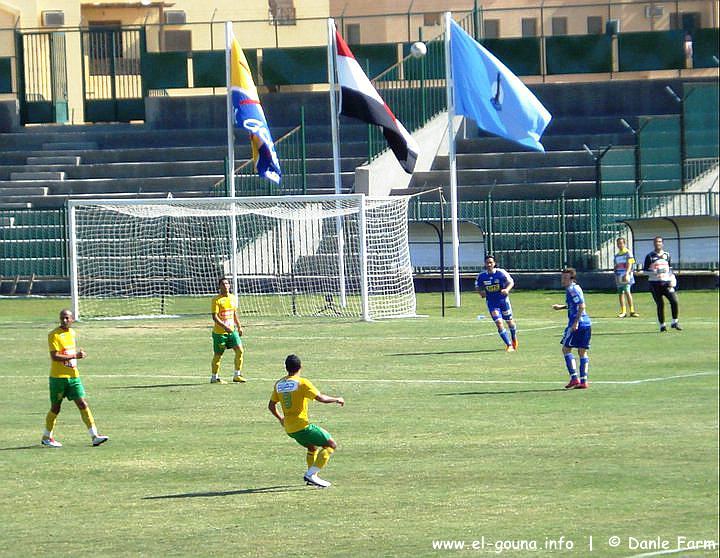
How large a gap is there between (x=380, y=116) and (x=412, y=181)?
12.2 metres

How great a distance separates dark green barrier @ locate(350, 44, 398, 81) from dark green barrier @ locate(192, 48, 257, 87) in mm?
3695

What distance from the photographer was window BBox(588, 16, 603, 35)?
55594 millimetres

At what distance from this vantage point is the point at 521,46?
167 feet

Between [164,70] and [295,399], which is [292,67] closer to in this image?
[164,70]

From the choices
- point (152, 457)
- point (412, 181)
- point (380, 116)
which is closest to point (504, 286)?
point (380, 116)

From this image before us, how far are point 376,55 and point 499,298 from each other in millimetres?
28785

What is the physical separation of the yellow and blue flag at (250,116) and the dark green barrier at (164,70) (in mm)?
18028

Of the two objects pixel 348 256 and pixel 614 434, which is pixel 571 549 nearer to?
pixel 614 434

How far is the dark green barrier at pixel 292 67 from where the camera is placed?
52.2m

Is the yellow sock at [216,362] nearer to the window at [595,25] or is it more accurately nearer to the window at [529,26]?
the window at [529,26]

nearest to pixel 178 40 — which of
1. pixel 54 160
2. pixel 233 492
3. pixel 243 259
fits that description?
pixel 54 160

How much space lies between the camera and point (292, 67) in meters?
52.3

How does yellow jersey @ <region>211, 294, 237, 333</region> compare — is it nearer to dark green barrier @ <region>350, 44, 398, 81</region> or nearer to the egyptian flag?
the egyptian flag

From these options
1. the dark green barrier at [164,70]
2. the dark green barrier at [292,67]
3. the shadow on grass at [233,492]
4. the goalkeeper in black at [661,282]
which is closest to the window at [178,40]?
the dark green barrier at [164,70]
